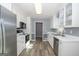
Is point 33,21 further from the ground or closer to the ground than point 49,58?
further from the ground

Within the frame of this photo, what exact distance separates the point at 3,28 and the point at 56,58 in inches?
42.7

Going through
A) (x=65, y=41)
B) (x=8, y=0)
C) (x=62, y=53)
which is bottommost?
(x=62, y=53)

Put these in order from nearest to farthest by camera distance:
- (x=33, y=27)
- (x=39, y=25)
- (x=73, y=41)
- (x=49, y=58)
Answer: (x=49, y=58) → (x=73, y=41) → (x=33, y=27) → (x=39, y=25)

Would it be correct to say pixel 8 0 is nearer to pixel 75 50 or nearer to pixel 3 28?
pixel 3 28

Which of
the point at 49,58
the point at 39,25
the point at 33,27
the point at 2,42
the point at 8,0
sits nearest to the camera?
the point at 49,58

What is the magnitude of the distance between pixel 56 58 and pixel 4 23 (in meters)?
1.14

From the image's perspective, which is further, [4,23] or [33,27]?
[33,27]

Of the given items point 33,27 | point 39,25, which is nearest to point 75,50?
point 33,27

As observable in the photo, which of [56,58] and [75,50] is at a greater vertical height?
[56,58]

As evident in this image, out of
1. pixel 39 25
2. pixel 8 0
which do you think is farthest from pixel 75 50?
pixel 39 25

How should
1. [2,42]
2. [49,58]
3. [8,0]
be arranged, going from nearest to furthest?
[49,58] → [8,0] → [2,42]

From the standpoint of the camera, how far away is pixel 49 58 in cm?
100

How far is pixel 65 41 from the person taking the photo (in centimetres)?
287

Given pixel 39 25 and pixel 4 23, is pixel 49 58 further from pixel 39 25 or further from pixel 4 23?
pixel 39 25
